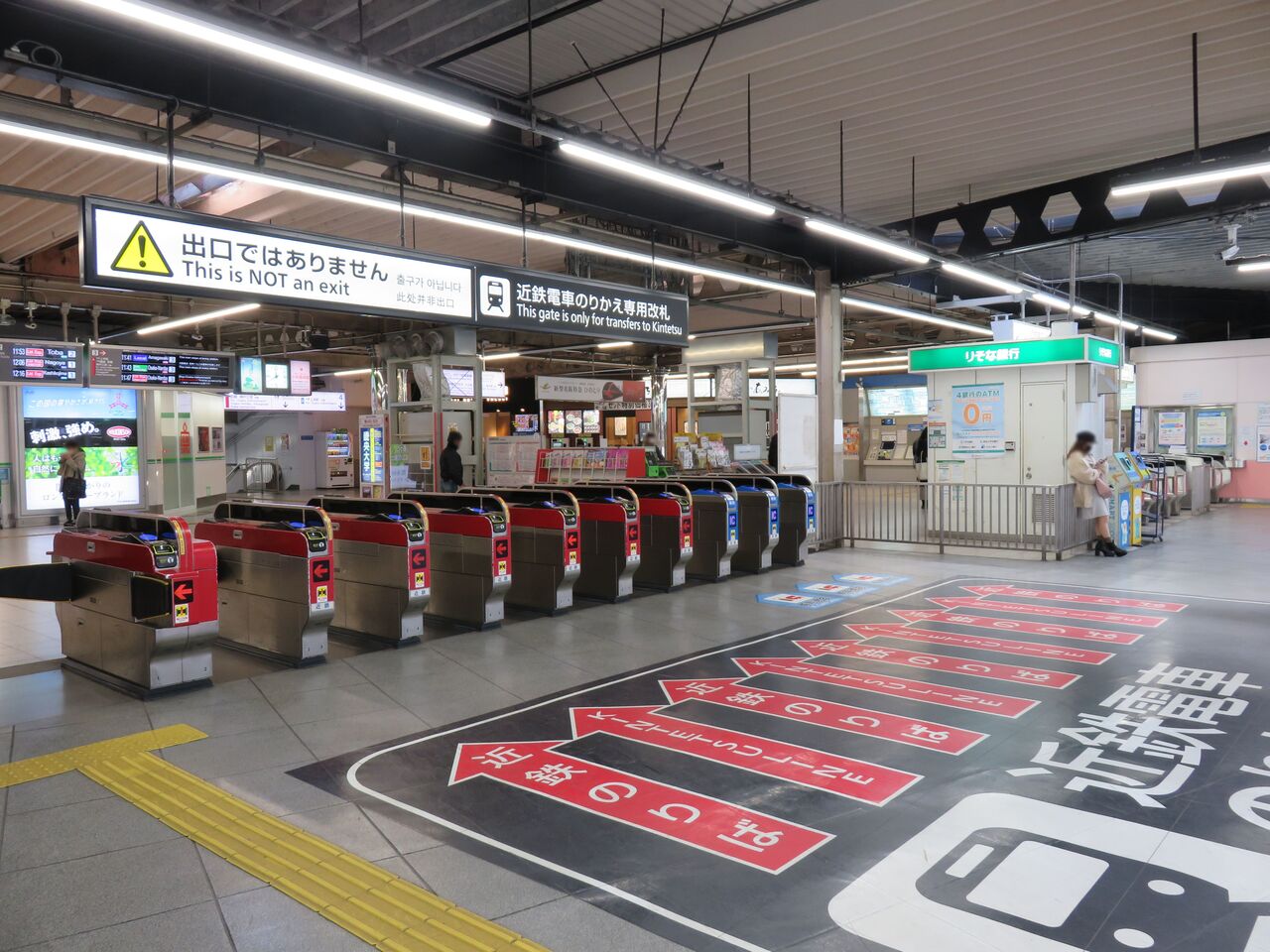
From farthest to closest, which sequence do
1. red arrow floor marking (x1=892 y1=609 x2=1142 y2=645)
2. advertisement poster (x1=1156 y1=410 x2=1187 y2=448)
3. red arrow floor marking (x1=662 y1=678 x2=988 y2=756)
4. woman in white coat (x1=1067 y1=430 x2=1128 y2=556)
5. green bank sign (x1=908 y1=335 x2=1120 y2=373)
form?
advertisement poster (x1=1156 y1=410 x2=1187 y2=448)
green bank sign (x1=908 y1=335 x2=1120 y2=373)
woman in white coat (x1=1067 y1=430 x2=1128 y2=556)
red arrow floor marking (x1=892 y1=609 x2=1142 y2=645)
red arrow floor marking (x1=662 y1=678 x2=988 y2=756)

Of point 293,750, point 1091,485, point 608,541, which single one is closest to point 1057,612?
point 1091,485

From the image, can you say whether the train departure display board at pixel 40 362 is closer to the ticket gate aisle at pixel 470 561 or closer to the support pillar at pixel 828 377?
the ticket gate aisle at pixel 470 561

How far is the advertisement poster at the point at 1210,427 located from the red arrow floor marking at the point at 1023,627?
53.8ft

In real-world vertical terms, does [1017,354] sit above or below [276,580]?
above

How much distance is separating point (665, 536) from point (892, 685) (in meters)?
4.05

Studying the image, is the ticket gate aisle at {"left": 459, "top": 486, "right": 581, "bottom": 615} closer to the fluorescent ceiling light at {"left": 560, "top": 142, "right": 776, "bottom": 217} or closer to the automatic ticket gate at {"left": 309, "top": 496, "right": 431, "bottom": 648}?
the automatic ticket gate at {"left": 309, "top": 496, "right": 431, "bottom": 648}

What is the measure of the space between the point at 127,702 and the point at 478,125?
5.45 meters

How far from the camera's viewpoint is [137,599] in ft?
18.9

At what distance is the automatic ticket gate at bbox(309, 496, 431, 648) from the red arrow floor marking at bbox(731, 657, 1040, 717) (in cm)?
280

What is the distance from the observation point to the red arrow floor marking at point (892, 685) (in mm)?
5285

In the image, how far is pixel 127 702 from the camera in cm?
567

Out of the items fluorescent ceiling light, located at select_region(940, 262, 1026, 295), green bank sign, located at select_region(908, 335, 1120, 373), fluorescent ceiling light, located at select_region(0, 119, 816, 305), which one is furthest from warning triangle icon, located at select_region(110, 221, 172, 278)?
green bank sign, located at select_region(908, 335, 1120, 373)

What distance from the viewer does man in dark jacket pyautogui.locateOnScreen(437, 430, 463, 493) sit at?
11406 millimetres

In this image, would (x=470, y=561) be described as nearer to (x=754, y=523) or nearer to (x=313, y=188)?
(x=313, y=188)
